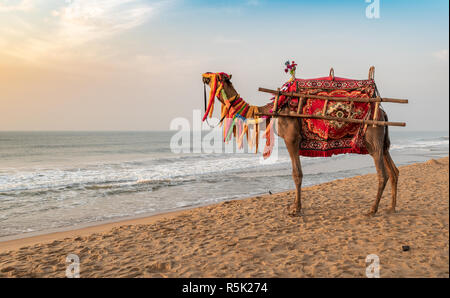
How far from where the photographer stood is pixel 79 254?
4816 mm

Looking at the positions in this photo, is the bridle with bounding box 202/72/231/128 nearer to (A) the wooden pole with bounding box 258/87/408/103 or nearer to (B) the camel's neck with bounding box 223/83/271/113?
(B) the camel's neck with bounding box 223/83/271/113

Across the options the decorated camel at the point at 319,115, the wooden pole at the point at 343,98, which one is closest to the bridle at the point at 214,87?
the decorated camel at the point at 319,115

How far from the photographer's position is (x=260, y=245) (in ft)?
15.8

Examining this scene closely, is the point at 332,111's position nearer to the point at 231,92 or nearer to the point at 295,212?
the point at 231,92

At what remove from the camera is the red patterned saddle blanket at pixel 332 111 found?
19.1 feet

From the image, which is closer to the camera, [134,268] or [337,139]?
[134,268]

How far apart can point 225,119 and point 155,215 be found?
3.58 meters

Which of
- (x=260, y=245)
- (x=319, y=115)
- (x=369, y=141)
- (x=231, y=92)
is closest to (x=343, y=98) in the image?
(x=319, y=115)

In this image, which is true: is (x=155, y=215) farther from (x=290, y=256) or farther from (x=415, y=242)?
(x=415, y=242)

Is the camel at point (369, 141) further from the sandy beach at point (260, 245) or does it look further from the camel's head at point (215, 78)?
the sandy beach at point (260, 245)

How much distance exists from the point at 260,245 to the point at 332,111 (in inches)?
118

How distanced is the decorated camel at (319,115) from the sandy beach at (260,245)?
953 millimetres
